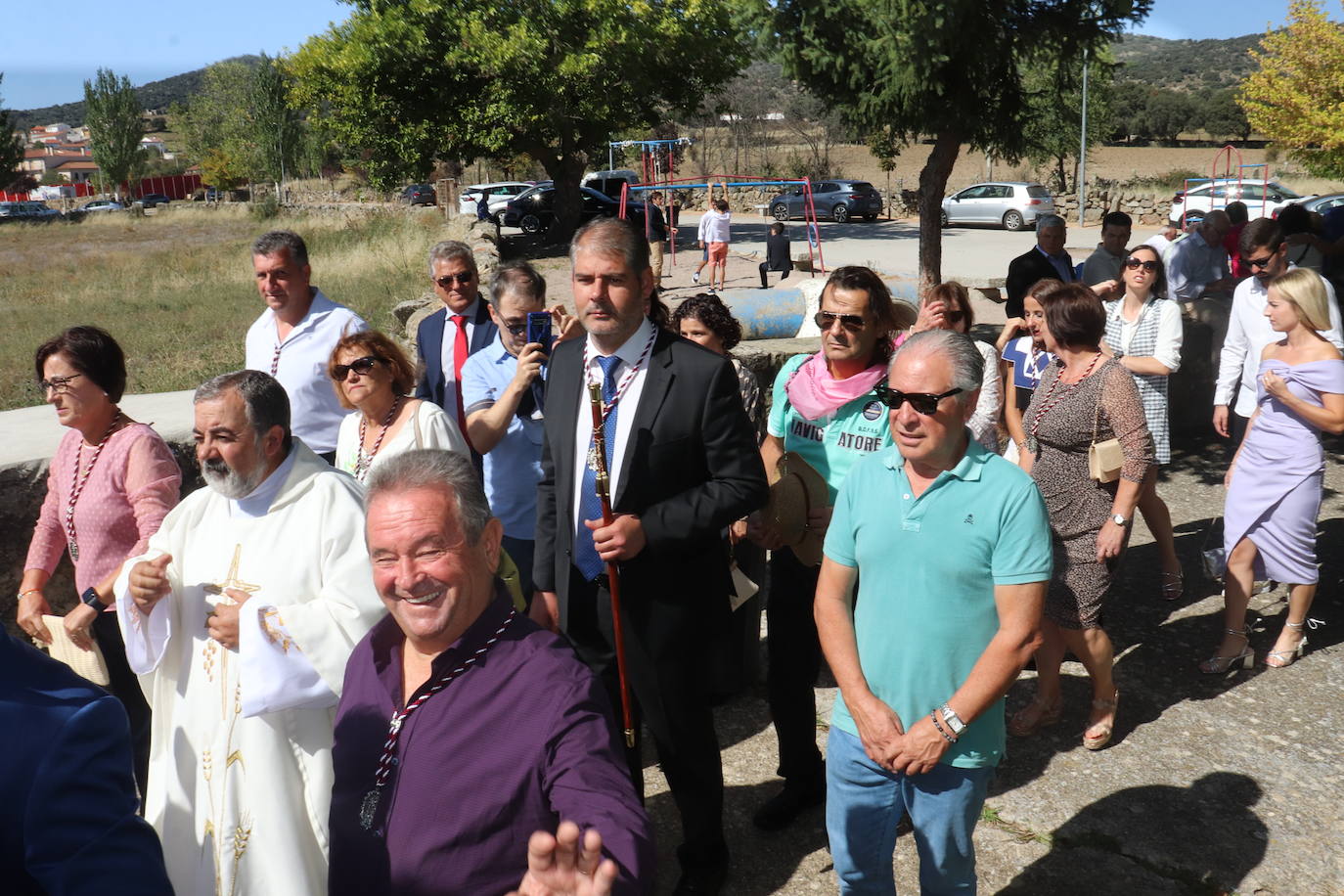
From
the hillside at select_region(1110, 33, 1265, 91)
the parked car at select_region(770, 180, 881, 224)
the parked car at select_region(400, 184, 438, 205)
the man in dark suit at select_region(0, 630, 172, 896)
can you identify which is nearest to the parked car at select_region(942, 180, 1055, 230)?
the parked car at select_region(770, 180, 881, 224)

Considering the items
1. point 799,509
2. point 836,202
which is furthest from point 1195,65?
point 799,509

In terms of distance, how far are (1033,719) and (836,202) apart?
1257 inches

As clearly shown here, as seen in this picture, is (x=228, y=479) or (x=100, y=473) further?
(x=100, y=473)

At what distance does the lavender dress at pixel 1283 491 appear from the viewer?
4.78 metres

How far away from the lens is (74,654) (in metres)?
3.38

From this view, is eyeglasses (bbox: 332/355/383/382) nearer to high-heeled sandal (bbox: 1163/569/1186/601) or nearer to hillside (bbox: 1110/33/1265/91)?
high-heeled sandal (bbox: 1163/569/1186/601)

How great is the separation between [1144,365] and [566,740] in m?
4.84

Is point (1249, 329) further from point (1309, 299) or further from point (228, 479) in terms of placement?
point (228, 479)

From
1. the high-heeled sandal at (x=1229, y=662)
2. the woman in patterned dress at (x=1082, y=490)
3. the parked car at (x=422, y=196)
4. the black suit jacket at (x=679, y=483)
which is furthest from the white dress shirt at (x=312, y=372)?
the parked car at (x=422, y=196)

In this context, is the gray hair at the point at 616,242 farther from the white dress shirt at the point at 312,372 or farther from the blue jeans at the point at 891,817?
the white dress shirt at the point at 312,372

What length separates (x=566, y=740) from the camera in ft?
6.33

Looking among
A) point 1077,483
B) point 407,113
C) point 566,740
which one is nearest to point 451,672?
point 566,740

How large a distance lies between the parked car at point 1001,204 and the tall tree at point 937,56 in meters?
23.5

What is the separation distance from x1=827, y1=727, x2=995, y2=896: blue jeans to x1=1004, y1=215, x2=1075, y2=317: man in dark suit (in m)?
5.48
